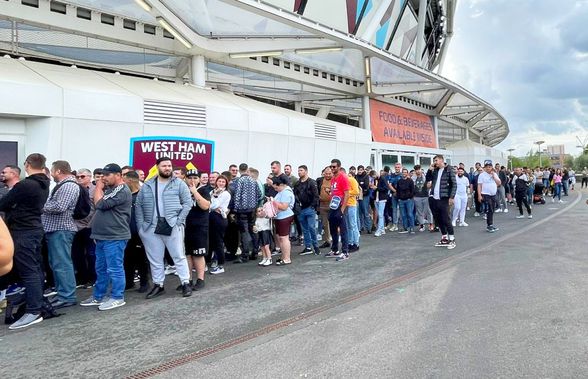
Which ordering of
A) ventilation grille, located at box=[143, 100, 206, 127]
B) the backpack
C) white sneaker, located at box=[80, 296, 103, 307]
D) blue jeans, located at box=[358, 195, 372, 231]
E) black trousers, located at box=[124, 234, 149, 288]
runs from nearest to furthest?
white sneaker, located at box=[80, 296, 103, 307] < black trousers, located at box=[124, 234, 149, 288] < the backpack < ventilation grille, located at box=[143, 100, 206, 127] < blue jeans, located at box=[358, 195, 372, 231]

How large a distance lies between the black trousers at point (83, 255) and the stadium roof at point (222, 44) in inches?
316

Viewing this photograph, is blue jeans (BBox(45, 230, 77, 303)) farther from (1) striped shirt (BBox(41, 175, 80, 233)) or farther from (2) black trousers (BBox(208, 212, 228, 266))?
(2) black trousers (BBox(208, 212, 228, 266))

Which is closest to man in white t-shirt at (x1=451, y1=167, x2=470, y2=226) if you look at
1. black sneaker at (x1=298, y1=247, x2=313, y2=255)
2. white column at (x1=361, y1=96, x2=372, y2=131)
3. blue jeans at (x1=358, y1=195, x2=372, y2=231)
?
blue jeans at (x1=358, y1=195, x2=372, y2=231)

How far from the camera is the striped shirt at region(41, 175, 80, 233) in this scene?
192 inches

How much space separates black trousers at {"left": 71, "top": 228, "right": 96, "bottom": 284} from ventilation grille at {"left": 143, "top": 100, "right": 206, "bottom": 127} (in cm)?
435

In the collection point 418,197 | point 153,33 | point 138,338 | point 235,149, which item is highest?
point 153,33

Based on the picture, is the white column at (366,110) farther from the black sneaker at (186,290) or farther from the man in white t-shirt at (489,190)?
the black sneaker at (186,290)

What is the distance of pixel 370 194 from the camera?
1105 centimetres

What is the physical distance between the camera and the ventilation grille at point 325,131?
14.1 meters

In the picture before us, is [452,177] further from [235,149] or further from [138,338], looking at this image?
[138,338]

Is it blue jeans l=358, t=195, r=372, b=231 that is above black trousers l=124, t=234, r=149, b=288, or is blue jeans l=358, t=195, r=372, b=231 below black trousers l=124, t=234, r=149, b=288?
above

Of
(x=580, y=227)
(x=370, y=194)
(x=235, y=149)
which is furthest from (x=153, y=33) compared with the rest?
(x=580, y=227)

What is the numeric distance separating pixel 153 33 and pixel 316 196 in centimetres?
960

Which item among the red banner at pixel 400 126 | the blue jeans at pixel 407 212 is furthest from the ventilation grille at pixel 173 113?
the red banner at pixel 400 126
